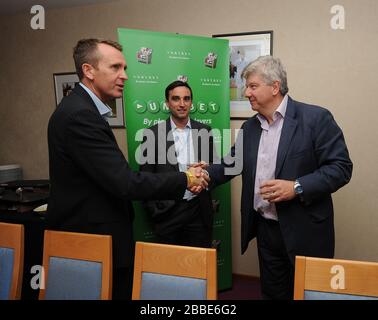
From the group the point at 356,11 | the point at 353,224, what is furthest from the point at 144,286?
the point at 356,11

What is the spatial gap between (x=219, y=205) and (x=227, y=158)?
732 millimetres

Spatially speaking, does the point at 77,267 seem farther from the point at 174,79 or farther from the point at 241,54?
the point at 241,54

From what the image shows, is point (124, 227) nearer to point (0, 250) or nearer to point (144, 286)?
point (144, 286)

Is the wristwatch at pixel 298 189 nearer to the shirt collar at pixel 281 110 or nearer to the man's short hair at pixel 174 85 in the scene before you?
the shirt collar at pixel 281 110

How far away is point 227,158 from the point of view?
2.44m

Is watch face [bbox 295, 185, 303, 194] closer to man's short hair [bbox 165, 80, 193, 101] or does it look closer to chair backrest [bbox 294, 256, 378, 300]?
chair backrest [bbox 294, 256, 378, 300]

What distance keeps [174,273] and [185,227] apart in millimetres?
1317

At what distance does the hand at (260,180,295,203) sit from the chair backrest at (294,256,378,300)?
0.56 m

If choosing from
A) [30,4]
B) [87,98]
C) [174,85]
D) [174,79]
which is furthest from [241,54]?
[30,4]

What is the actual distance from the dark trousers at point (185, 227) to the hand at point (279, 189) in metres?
0.93

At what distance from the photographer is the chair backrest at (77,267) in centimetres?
148

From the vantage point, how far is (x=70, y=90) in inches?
158

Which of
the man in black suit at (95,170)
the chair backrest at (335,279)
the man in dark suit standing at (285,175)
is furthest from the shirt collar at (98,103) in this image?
the chair backrest at (335,279)

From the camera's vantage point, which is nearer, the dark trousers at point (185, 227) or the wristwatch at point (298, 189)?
the wristwatch at point (298, 189)
